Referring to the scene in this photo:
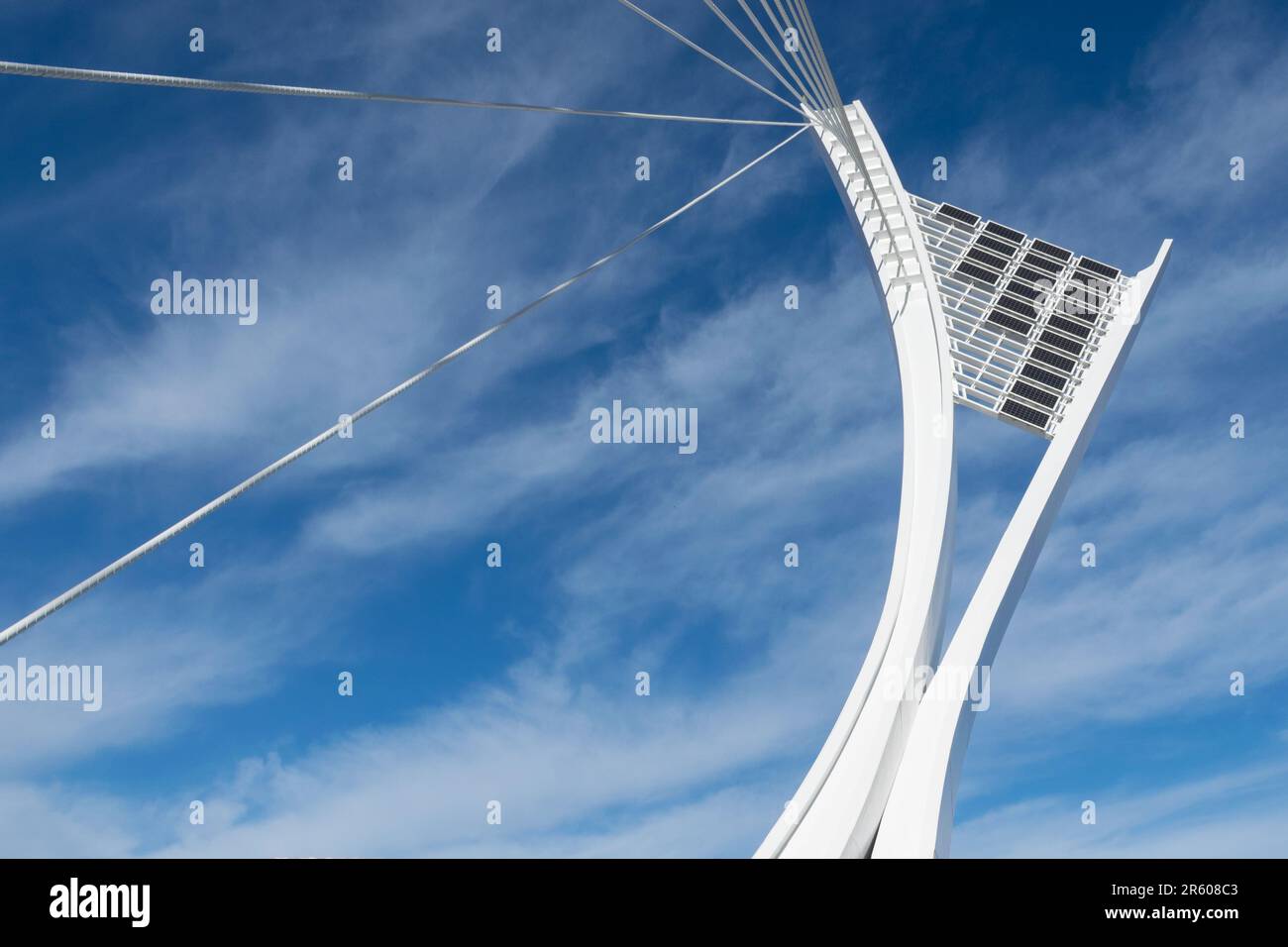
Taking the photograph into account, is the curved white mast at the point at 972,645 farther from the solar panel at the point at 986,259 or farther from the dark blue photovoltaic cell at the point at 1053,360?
the solar panel at the point at 986,259

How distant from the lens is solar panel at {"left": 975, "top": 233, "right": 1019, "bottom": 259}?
57.1 ft

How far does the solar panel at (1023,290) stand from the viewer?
54.5 ft

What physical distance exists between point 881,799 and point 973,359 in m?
7.59

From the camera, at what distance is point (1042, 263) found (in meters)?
17.4

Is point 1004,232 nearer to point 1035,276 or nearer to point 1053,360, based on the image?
point 1035,276

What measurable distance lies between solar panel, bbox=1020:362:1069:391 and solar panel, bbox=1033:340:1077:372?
219mm

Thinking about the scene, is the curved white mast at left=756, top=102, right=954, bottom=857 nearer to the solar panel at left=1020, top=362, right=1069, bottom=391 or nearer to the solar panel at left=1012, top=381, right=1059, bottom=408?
the solar panel at left=1012, top=381, right=1059, bottom=408

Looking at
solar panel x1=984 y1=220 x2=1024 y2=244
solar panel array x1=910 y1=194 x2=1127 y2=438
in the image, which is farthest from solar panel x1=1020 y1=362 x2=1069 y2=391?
solar panel x1=984 y1=220 x2=1024 y2=244

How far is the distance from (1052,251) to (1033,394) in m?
4.20

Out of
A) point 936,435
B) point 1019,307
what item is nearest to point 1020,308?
point 1019,307
